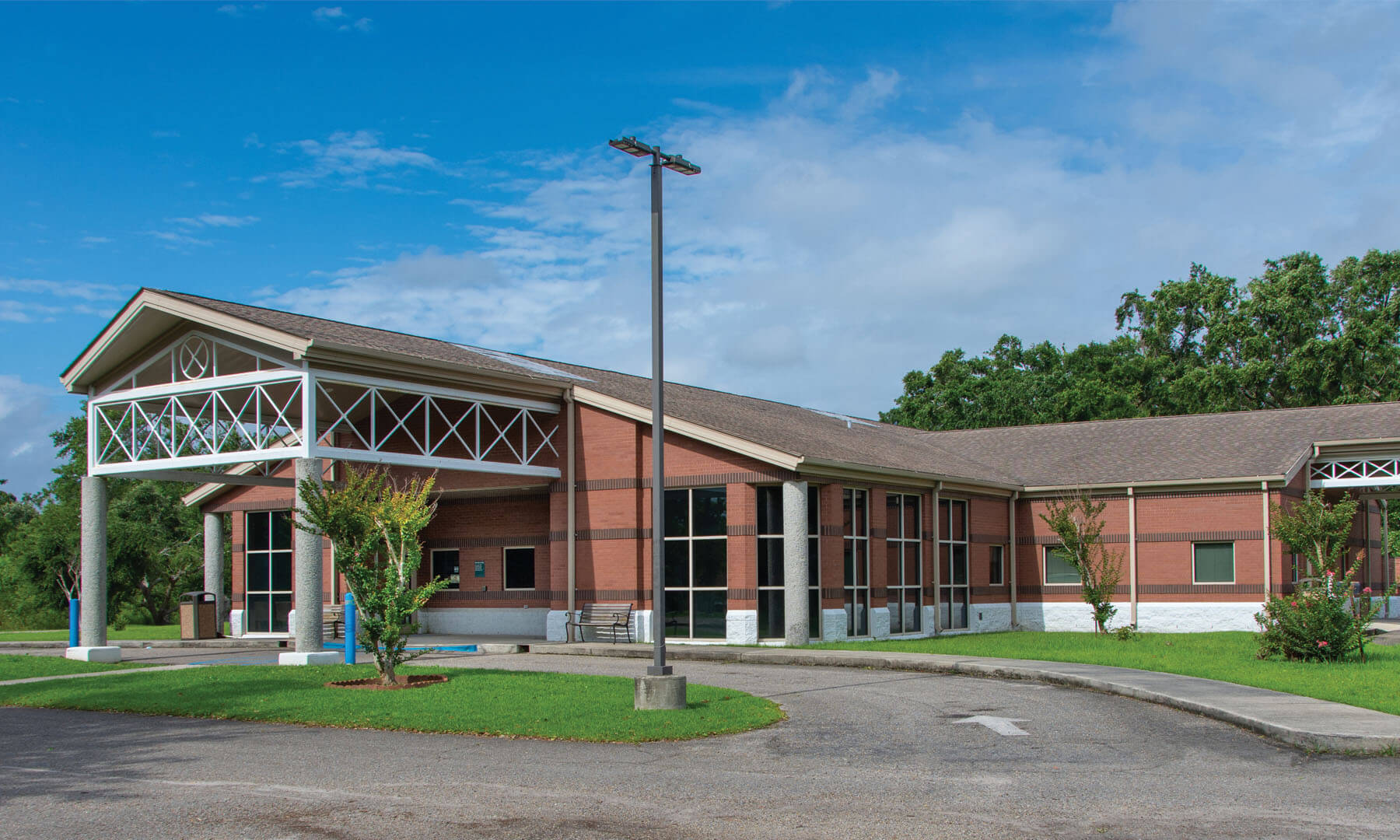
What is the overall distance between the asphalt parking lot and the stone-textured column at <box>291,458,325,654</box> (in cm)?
618

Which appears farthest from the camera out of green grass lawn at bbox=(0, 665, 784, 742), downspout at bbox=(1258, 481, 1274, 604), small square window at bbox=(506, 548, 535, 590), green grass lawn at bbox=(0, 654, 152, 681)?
downspout at bbox=(1258, 481, 1274, 604)

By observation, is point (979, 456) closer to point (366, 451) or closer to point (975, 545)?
point (975, 545)

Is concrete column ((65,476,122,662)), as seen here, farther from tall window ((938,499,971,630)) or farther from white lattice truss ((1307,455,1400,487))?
white lattice truss ((1307,455,1400,487))

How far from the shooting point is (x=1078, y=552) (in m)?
27.4

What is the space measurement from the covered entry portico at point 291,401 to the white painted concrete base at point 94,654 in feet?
0.10

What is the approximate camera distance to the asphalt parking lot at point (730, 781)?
28.2ft

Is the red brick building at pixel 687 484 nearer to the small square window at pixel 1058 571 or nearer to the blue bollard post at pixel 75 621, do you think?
the small square window at pixel 1058 571

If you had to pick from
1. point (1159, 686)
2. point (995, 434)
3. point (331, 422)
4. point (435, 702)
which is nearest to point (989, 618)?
point (995, 434)

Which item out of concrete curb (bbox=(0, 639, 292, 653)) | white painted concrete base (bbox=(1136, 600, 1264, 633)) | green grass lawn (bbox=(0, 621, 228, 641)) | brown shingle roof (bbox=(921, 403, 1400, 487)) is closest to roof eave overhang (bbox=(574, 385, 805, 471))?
concrete curb (bbox=(0, 639, 292, 653))

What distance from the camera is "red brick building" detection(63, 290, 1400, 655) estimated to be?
24234mm

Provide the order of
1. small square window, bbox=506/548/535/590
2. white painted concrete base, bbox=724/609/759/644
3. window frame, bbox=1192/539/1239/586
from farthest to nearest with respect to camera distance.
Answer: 1. window frame, bbox=1192/539/1239/586
2. small square window, bbox=506/548/535/590
3. white painted concrete base, bbox=724/609/759/644

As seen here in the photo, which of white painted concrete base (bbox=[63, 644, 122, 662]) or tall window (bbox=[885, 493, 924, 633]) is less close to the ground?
tall window (bbox=[885, 493, 924, 633])

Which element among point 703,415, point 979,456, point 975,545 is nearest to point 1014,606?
point 975,545

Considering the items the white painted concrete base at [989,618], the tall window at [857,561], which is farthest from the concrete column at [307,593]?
the white painted concrete base at [989,618]
